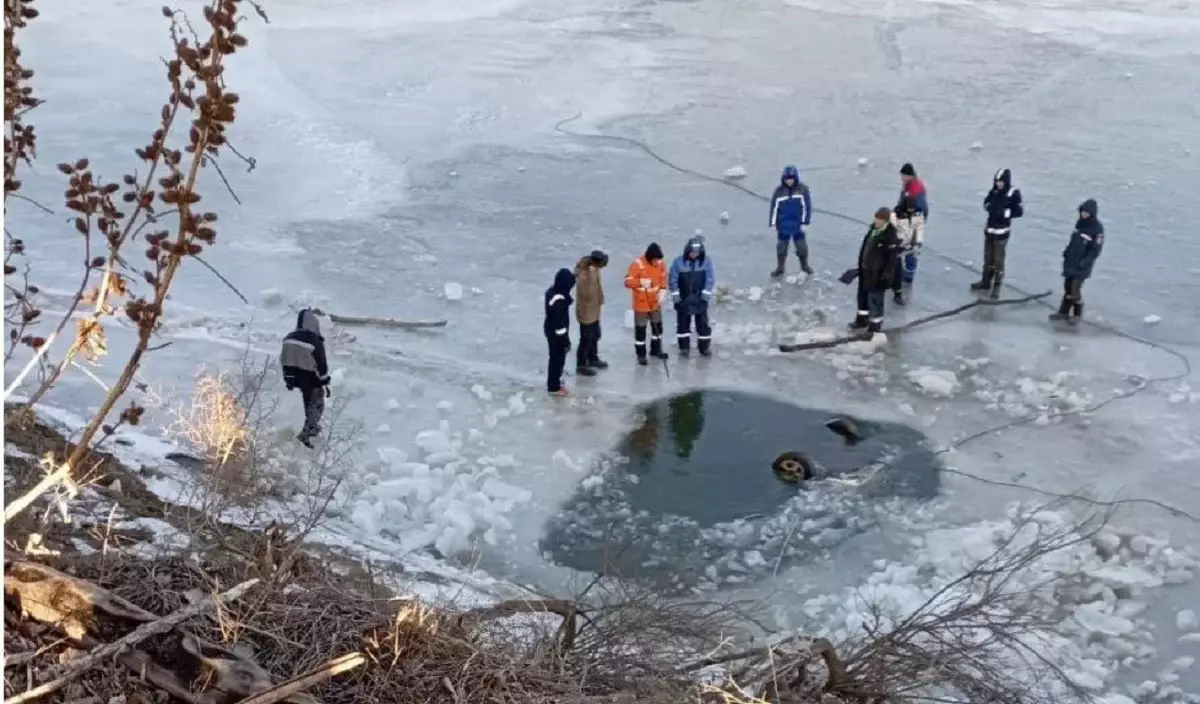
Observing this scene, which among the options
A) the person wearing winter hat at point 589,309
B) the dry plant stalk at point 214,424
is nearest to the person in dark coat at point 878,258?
the person wearing winter hat at point 589,309

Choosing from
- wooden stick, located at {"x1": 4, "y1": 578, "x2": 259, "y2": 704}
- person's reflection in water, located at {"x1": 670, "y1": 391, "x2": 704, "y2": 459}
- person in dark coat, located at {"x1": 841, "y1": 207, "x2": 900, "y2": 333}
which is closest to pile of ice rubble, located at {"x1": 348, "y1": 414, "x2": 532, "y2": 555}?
person's reflection in water, located at {"x1": 670, "y1": 391, "x2": 704, "y2": 459}

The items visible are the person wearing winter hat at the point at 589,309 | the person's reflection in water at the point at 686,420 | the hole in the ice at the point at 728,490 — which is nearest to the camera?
the hole in the ice at the point at 728,490

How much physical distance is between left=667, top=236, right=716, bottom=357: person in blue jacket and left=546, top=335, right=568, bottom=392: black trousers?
→ 1217 millimetres

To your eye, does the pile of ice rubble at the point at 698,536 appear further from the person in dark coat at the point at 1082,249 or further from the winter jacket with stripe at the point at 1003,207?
the winter jacket with stripe at the point at 1003,207

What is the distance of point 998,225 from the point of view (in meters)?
11.5

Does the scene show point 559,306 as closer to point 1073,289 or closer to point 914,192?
point 914,192

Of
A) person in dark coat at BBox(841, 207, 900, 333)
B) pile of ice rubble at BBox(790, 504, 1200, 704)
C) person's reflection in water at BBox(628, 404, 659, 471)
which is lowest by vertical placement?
pile of ice rubble at BBox(790, 504, 1200, 704)

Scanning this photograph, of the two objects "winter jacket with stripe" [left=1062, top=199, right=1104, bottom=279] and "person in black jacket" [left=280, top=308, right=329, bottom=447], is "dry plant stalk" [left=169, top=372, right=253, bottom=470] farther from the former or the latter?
"winter jacket with stripe" [left=1062, top=199, right=1104, bottom=279]

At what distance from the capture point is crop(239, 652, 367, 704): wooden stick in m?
4.43

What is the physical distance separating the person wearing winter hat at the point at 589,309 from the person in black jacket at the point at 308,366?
2.27 meters

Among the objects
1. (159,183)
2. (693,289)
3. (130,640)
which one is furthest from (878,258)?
(159,183)

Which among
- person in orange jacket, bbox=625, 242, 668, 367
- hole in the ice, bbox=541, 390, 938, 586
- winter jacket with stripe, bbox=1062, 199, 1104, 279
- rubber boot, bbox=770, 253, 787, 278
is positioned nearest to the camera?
hole in the ice, bbox=541, 390, 938, 586

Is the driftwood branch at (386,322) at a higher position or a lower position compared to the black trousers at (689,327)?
lower

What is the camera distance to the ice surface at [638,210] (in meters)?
9.20
